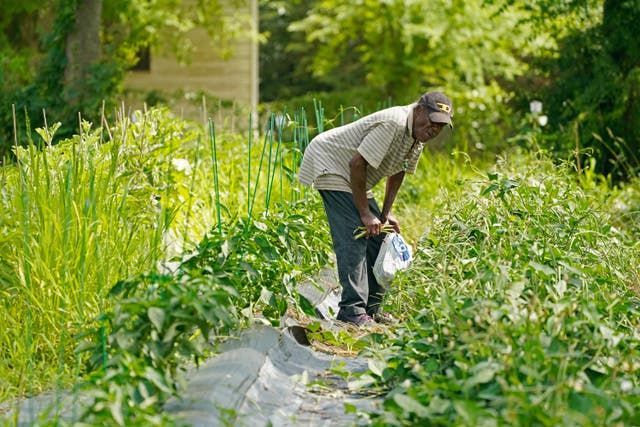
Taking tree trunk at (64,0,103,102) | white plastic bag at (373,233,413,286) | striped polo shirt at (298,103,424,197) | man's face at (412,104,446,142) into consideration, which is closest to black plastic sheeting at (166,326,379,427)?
white plastic bag at (373,233,413,286)

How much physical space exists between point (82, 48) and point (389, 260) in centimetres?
912

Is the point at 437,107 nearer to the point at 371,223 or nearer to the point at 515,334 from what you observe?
the point at 371,223

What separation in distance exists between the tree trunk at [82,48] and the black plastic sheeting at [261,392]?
909 centimetres

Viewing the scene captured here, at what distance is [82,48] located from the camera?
13594 millimetres

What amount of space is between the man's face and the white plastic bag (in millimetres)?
670

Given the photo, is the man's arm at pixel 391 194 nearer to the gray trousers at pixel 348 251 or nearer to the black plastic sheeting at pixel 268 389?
the gray trousers at pixel 348 251

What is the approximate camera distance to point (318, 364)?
495 cm

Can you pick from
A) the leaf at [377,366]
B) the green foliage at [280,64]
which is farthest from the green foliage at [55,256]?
the green foliage at [280,64]

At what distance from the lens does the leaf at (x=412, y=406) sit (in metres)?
3.39

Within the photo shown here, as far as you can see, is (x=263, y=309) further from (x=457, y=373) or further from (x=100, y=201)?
(x=457, y=373)

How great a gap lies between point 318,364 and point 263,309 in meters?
0.45

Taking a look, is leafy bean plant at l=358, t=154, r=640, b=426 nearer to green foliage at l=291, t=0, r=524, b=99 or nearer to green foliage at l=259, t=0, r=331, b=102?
green foliage at l=291, t=0, r=524, b=99

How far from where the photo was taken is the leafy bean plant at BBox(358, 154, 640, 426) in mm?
3326

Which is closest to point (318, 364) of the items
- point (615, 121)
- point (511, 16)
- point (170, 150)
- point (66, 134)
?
point (170, 150)
